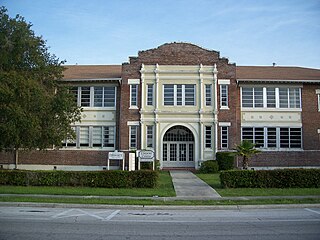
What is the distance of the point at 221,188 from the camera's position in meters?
17.4

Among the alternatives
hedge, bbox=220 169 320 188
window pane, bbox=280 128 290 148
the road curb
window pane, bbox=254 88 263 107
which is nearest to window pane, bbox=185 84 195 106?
window pane, bbox=254 88 263 107

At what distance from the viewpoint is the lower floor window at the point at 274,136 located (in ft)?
97.2

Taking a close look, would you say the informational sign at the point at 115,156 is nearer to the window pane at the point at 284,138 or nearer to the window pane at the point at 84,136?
the window pane at the point at 84,136

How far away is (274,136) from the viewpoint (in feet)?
97.6

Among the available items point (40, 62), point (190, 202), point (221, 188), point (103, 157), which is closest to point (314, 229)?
point (190, 202)

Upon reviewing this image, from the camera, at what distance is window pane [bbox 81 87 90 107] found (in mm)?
30141

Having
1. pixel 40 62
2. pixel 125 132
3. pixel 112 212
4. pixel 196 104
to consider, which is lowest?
pixel 112 212

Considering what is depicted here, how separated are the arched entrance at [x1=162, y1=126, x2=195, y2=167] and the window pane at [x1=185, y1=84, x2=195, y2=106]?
224 cm

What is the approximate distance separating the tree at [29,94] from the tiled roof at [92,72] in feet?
16.1

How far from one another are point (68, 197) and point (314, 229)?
9147mm

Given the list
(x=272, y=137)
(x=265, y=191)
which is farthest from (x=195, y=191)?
(x=272, y=137)

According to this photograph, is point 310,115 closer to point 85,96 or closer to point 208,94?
point 208,94

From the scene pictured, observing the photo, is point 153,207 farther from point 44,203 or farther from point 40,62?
point 40,62

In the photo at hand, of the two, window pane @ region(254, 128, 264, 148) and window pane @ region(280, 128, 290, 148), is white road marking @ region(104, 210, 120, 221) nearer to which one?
window pane @ region(254, 128, 264, 148)
